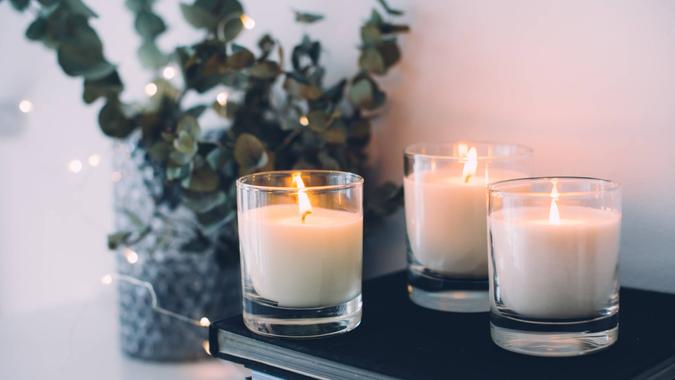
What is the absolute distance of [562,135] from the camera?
82 centimetres

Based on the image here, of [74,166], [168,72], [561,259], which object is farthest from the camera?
[74,166]

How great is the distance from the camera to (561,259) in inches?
24.3

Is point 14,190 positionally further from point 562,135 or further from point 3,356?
point 562,135

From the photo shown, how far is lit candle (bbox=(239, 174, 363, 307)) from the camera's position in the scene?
0.67 meters

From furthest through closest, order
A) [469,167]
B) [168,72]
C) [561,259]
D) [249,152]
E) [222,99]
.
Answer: [168,72]
[222,99]
[249,152]
[469,167]
[561,259]

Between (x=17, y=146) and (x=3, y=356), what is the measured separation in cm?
43

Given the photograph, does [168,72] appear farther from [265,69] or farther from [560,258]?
[560,258]

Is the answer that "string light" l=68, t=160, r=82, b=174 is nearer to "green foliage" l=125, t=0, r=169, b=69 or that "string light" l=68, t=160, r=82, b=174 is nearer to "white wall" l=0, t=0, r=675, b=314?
"white wall" l=0, t=0, r=675, b=314

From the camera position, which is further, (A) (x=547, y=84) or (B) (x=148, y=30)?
(B) (x=148, y=30)

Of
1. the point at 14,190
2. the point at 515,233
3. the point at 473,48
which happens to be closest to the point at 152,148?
the point at 473,48

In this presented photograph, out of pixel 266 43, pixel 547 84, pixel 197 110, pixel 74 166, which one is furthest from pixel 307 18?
pixel 74 166

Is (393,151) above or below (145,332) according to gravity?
above

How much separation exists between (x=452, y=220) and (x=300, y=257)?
150 millimetres

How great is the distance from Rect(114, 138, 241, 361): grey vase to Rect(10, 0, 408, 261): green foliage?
19 mm
